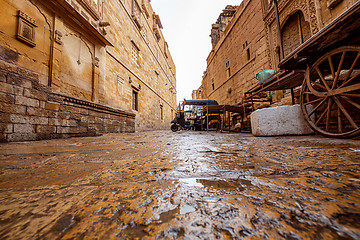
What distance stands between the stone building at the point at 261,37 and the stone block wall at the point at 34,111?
644 centimetres

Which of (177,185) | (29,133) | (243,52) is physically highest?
(243,52)

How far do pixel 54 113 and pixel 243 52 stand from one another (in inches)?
406

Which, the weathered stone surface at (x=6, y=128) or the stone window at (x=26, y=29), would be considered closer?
the weathered stone surface at (x=6, y=128)

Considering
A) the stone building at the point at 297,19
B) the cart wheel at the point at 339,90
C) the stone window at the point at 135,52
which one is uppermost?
the stone window at the point at 135,52

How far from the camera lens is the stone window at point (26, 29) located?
10.9 feet

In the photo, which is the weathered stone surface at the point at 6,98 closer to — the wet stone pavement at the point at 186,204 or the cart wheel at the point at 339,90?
the wet stone pavement at the point at 186,204

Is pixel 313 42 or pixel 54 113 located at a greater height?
pixel 313 42

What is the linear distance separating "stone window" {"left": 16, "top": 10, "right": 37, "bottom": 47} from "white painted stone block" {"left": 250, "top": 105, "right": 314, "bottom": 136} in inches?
237

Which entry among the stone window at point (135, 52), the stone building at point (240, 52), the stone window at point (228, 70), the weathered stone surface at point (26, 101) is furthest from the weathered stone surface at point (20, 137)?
the stone window at point (228, 70)

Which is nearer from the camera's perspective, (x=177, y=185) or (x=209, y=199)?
(x=209, y=199)

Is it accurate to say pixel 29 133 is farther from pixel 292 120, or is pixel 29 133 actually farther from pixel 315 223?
pixel 292 120

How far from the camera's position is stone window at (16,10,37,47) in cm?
331

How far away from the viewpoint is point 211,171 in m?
0.81

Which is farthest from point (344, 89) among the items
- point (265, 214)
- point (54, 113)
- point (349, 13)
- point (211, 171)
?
point (54, 113)
